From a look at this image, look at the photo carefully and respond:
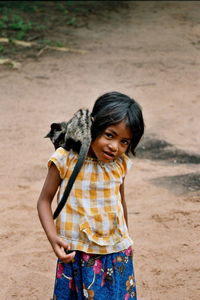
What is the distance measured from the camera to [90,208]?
2.52 m

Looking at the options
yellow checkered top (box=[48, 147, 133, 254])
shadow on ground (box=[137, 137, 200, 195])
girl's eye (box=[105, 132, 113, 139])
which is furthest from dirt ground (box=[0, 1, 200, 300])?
girl's eye (box=[105, 132, 113, 139])

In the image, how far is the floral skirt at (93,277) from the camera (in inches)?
99.6

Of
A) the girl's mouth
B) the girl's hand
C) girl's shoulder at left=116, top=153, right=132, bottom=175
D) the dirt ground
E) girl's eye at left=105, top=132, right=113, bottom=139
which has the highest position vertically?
girl's eye at left=105, top=132, right=113, bottom=139

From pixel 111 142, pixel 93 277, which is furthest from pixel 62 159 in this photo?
pixel 93 277

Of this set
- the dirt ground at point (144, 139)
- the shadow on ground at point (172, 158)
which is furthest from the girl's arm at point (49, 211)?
the shadow on ground at point (172, 158)

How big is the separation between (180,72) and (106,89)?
4.02ft

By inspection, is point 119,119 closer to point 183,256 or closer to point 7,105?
point 183,256

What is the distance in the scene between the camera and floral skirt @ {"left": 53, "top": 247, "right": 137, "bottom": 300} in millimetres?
2529

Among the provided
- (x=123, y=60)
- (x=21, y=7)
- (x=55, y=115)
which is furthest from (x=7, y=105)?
(x=21, y=7)

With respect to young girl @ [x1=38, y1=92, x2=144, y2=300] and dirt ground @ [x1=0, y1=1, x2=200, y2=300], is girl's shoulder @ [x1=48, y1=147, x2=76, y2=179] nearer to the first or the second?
young girl @ [x1=38, y1=92, x2=144, y2=300]

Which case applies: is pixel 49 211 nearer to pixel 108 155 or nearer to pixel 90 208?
pixel 90 208

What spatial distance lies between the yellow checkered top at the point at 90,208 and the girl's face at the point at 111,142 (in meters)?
0.06

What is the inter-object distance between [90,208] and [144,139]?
3356 mm

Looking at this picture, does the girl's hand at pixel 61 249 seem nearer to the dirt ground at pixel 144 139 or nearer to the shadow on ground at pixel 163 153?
the dirt ground at pixel 144 139
